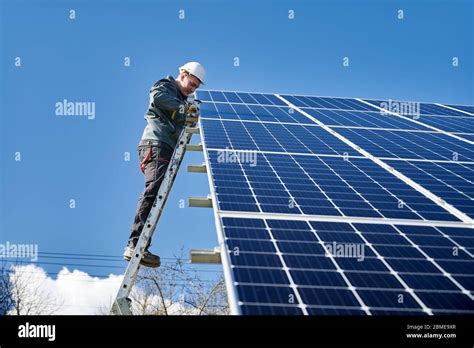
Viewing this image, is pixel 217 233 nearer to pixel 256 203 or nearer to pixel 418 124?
pixel 256 203

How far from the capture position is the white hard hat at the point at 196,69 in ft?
26.0

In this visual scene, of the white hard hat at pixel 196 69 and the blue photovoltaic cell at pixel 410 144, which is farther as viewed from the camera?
the blue photovoltaic cell at pixel 410 144

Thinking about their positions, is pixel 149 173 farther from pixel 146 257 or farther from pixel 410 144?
pixel 410 144

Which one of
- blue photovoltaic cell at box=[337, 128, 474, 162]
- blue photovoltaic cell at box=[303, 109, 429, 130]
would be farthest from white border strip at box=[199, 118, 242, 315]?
blue photovoltaic cell at box=[303, 109, 429, 130]

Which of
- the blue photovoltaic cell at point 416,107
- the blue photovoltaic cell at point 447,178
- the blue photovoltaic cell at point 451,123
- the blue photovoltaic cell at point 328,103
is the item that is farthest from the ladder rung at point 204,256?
the blue photovoltaic cell at point 416,107

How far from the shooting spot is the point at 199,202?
733cm

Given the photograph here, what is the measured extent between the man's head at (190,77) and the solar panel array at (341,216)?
1085mm

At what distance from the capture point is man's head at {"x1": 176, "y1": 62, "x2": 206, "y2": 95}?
795cm

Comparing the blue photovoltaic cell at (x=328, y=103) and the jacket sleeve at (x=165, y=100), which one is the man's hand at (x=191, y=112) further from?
the blue photovoltaic cell at (x=328, y=103)

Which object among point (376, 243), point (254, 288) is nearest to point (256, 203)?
point (376, 243)

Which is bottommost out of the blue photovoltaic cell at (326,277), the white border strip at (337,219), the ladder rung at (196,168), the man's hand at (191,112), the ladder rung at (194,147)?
the blue photovoltaic cell at (326,277)

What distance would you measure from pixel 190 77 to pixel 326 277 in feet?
14.9

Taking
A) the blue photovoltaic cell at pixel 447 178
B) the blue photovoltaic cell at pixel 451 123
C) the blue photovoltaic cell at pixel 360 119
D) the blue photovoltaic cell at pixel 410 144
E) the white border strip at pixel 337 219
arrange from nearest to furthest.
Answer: the white border strip at pixel 337 219 < the blue photovoltaic cell at pixel 447 178 < the blue photovoltaic cell at pixel 410 144 < the blue photovoltaic cell at pixel 360 119 < the blue photovoltaic cell at pixel 451 123

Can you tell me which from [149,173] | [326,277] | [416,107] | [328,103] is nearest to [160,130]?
[149,173]
